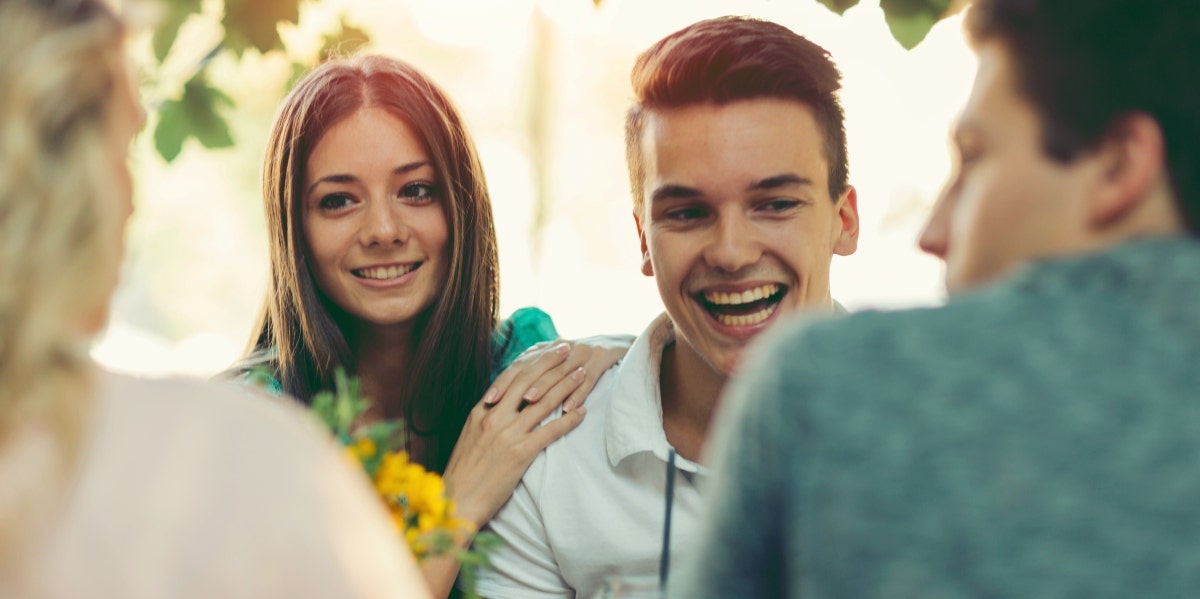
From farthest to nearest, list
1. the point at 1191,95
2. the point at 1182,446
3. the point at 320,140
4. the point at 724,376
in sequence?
the point at 320,140
the point at 724,376
the point at 1191,95
the point at 1182,446

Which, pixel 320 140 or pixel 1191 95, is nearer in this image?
pixel 1191 95

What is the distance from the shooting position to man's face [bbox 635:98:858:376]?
2.24 meters

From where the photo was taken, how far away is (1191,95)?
0.94 metres

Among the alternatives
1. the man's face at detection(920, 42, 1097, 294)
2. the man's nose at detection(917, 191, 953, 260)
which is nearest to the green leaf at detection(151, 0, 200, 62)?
the man's nose at detection(917, 191, 953, 260)

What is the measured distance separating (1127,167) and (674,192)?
1.35 meters

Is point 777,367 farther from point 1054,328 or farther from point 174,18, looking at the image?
point 174,18

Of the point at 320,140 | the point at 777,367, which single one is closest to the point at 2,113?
the point at 777,367

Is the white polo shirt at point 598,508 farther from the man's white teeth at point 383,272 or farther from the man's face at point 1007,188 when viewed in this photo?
the man's face at point 1007,188

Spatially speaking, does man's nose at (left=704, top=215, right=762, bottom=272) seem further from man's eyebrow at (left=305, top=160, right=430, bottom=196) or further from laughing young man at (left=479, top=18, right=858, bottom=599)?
man's eyebrow at (left=305, top=160, right=430, bottom=196)

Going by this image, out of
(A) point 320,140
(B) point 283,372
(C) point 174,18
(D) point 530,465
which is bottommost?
(D) point 530,465

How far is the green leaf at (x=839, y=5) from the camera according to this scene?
88.7 inches

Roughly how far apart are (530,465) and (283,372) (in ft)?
2.20

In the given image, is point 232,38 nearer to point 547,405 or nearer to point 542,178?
point 547,405

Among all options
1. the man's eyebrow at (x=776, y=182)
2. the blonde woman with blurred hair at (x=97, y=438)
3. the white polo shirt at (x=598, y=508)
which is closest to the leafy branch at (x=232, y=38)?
the man's eyebrow at (x=776, y=182)
